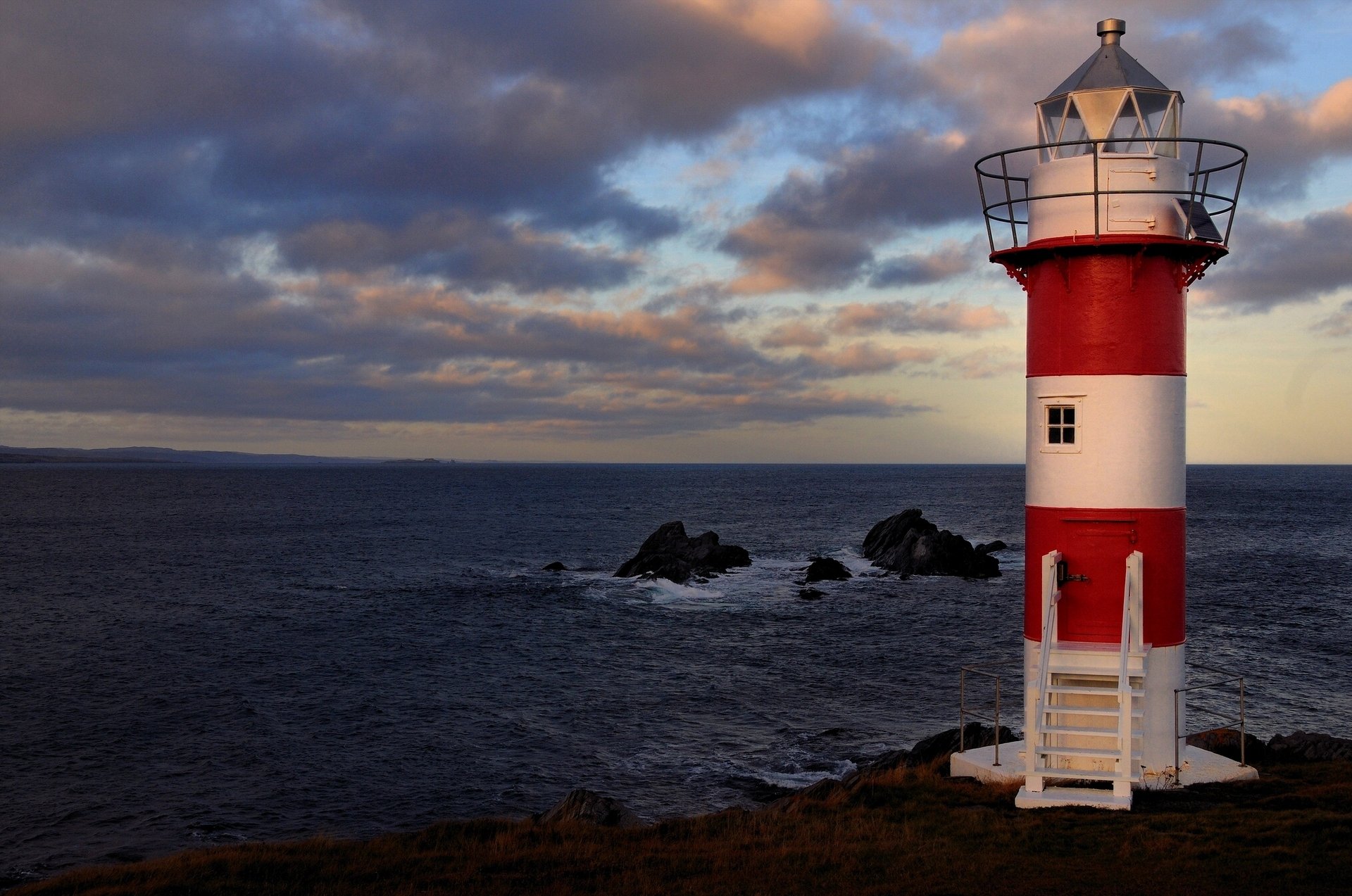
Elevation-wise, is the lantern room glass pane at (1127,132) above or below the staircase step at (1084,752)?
above

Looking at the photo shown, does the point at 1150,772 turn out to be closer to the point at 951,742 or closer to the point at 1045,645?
the point at 1045,645

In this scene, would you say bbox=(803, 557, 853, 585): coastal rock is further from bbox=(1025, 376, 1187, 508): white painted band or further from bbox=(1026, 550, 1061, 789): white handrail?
bbox=(1025, 376, 1187, 508): white painted band

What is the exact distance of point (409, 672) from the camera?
29828 mm

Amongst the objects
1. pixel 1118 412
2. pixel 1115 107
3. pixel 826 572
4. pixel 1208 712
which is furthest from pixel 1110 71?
pixel 826 572

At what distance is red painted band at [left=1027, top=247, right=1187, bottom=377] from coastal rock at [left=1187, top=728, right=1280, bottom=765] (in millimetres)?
5563

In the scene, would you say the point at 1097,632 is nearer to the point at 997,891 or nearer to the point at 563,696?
the point at 997,891

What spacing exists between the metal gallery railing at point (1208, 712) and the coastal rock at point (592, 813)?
7042mm

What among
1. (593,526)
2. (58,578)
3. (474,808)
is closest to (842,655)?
(474,808)

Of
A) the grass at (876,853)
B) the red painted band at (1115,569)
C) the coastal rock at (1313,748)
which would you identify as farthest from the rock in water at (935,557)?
the red painted band at (1115,569)

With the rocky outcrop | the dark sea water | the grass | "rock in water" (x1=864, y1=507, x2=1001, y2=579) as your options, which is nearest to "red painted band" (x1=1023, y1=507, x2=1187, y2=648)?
the grass

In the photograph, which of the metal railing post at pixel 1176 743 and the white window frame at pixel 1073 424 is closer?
the metal railing post at pixel 1176 743

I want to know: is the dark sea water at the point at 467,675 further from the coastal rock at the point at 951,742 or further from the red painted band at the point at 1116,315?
the red painted band at the point at 1116,315

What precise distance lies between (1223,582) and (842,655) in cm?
2701

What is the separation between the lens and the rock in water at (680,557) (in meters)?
50.8
